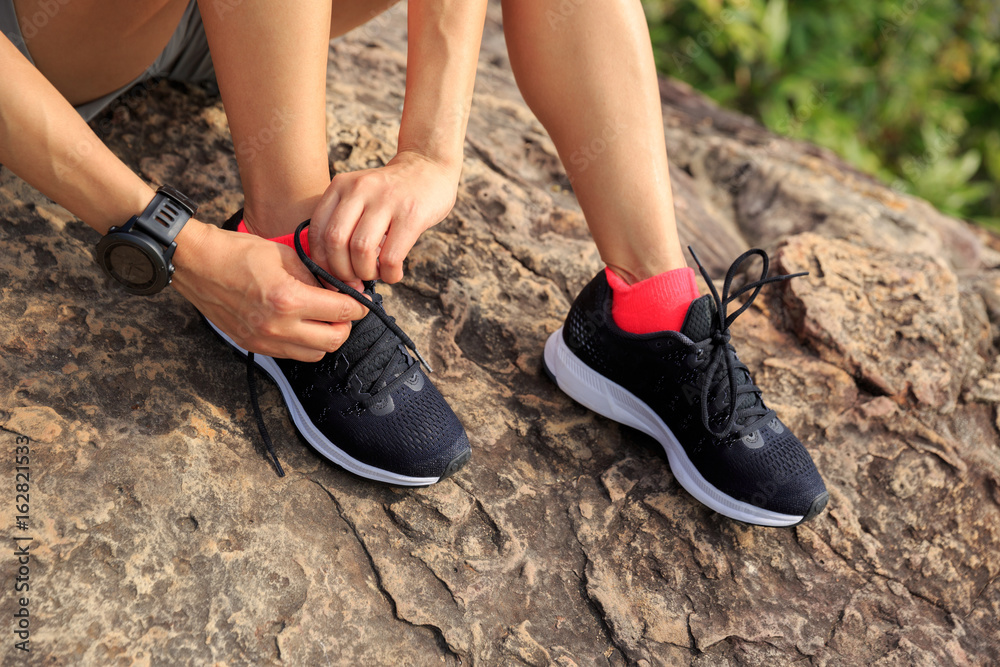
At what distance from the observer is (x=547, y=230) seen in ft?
6.68

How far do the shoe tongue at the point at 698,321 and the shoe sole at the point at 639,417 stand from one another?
199mm

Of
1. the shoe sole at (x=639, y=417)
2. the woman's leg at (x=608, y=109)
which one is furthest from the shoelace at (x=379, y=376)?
the woman's leg at (x=608, y=109)

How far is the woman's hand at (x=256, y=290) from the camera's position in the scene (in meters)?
1.10

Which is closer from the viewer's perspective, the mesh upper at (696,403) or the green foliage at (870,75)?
the mesh upper at (696,403)

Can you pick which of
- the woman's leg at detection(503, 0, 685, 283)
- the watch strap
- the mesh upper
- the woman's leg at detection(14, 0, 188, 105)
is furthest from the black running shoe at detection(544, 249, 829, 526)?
the woman's leg at detection(14, 0, 188, 105)

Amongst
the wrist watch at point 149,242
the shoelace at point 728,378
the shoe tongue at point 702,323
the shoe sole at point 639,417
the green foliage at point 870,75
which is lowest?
the green foliage at point 870,75

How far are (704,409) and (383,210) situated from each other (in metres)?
0.78

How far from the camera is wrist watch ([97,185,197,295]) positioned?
1070 millimetres

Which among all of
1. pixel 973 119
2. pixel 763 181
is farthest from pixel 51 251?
pixel 973 119

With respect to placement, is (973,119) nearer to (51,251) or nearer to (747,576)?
(747,576)

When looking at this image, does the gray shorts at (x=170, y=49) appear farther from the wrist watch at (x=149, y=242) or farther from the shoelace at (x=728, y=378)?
the shoelace at (x=728, y=378)

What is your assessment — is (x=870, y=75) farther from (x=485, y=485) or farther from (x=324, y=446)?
(x=324, y=446)

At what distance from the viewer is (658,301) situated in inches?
57.6

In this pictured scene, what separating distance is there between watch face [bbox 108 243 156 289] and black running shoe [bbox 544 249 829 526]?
92 centimetres
